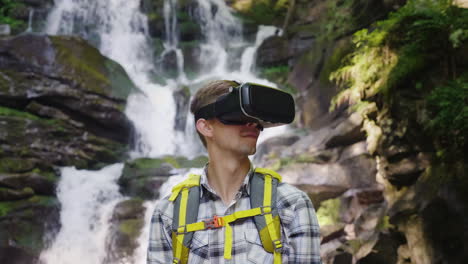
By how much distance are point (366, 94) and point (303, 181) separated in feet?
8.33

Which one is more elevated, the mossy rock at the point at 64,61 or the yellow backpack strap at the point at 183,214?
the mossy rock at the point at 64,61

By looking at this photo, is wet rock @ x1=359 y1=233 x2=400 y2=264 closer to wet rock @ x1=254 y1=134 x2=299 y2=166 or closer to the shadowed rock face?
wet rock @ x1=254 y1=134 x2=299 y2=166

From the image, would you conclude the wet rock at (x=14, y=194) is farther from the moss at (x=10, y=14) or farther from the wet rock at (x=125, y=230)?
the moss at (x=10, y=14)

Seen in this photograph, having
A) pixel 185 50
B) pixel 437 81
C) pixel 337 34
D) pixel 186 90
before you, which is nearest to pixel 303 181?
pixel 437 81

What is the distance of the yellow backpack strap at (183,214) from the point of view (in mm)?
1760

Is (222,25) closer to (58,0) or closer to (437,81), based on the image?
(58,0)

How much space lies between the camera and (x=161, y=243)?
6.03 feet

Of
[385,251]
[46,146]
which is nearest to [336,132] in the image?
[385,251]

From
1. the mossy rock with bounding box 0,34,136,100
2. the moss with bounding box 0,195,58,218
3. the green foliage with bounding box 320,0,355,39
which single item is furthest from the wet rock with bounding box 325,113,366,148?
the mossy rock with bounding box 0,34,136,100

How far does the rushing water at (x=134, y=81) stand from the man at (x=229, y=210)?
7234 mm

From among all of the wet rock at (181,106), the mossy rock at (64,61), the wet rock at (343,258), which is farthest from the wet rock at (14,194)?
the wet rock at (343,258)

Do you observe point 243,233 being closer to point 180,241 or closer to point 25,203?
point 180,241

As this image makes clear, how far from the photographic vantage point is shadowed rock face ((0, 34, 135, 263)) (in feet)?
32.9

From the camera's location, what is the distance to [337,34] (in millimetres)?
11484
